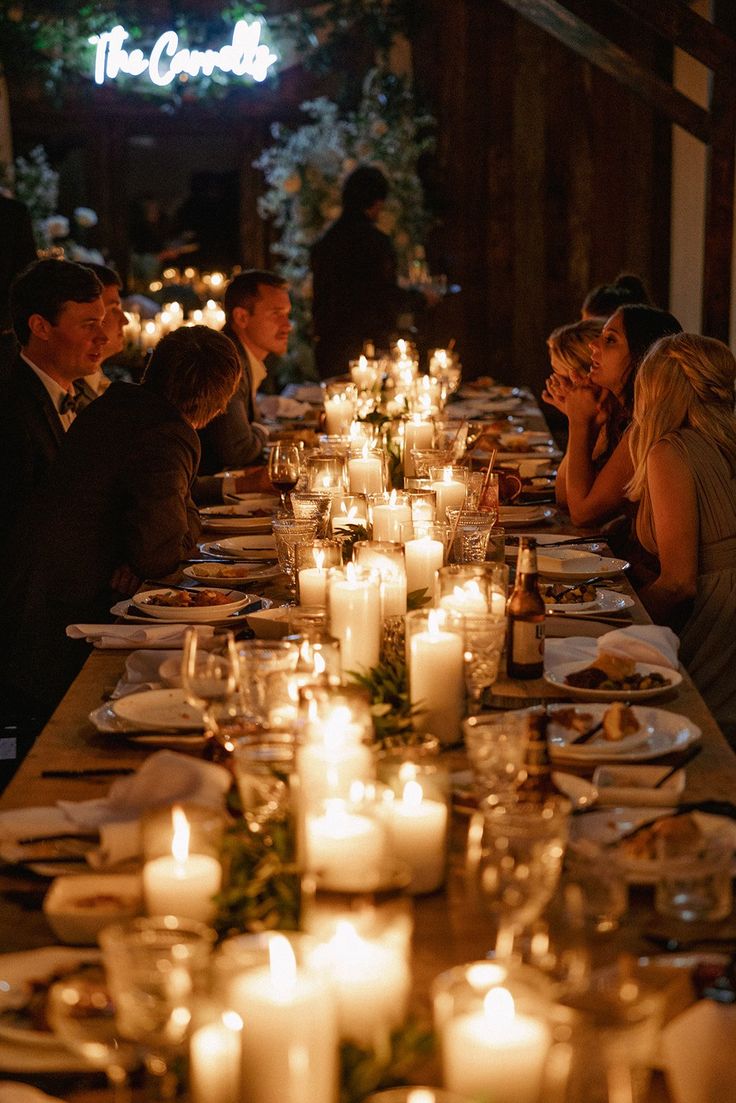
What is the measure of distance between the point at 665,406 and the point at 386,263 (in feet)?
15.3

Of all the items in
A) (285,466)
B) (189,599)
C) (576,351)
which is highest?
(576,351)

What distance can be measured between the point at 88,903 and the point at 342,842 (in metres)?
0.29

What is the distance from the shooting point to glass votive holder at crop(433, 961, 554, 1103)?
1.05 m

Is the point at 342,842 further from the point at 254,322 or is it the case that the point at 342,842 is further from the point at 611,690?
the point at 254,322

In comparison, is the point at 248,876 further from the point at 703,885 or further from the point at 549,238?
the point at 549,238

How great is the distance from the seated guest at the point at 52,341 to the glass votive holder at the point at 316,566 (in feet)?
5.73

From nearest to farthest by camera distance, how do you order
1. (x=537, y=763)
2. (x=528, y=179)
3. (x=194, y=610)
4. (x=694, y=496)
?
(x=537, y=763), (x=194, y=610), (x=694, y=496), (x=528, y=179)

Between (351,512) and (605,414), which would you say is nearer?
(351,512)

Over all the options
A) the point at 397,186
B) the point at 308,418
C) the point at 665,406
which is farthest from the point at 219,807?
the point at 397,186

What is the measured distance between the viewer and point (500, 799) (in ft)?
5.16

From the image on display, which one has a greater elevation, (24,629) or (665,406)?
(665,406)

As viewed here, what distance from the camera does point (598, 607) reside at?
295 centimetres

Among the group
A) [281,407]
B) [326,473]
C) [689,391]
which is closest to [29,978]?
[326,473]

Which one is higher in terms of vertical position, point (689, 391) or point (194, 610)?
point (689, 391)
